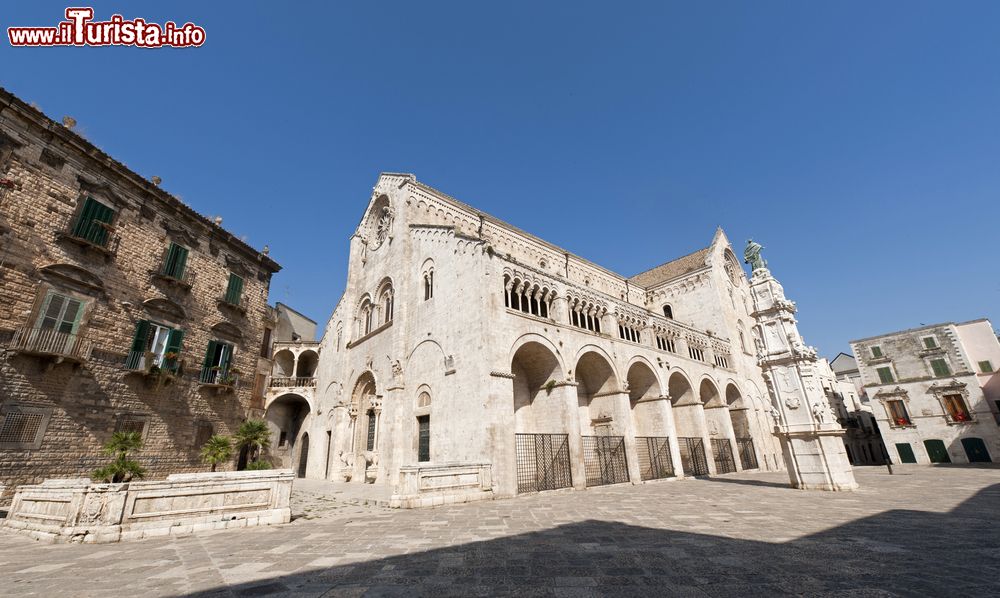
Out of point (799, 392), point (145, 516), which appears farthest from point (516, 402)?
point (145, 516)

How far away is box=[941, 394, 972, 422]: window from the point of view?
2547 centimetres

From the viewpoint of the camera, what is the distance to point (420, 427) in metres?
17.9

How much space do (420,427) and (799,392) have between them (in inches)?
576

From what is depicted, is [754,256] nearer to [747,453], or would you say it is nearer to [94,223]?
[747,453]

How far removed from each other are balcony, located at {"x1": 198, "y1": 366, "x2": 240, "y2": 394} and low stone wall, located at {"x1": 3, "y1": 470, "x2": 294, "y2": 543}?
26.7 ft

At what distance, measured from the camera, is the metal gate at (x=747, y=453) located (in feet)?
81.0

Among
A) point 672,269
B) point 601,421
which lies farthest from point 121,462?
point 672,269

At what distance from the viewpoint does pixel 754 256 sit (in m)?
15.4

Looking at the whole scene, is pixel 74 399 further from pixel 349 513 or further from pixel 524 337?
pixel 524 337

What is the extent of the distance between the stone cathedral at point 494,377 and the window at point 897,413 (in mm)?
7878

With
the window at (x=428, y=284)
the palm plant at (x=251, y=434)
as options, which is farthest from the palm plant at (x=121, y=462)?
the window at (x=428, y=284)

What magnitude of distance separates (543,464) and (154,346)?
15509mm

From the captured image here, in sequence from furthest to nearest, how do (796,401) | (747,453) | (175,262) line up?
(747,453) < (175,262) < (796,401)

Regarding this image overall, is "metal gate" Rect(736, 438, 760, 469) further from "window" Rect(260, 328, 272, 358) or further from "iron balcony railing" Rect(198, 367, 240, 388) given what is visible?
"window" Rect(260, 328, 272, 358)
